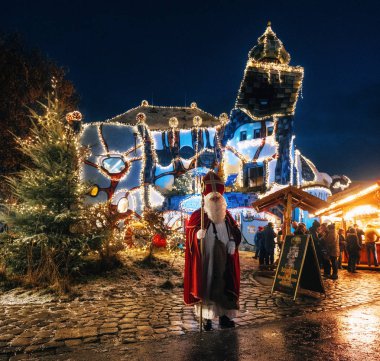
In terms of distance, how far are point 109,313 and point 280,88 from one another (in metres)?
25.0

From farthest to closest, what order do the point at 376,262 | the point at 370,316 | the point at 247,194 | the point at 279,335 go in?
the point at 247,194 → the point at 376,262 → the point at 370,316 → the point at 279,335

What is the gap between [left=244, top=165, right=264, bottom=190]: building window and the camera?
86.5 feet

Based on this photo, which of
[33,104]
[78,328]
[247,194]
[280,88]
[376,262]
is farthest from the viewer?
[280,88]

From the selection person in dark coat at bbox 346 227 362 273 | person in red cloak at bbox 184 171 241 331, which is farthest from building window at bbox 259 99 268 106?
person in red cloak at bbox 184 171 241 331

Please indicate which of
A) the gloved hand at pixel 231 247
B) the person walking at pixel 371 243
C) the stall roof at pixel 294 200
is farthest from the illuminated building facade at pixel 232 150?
the gloved hand at pixel 231 247

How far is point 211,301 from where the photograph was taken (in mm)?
5336

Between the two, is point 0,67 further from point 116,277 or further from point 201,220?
point 201,220

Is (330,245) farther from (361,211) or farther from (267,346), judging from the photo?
(361,211)

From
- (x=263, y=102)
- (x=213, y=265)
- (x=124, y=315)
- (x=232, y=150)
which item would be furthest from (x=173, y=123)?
(x=213, y=265)

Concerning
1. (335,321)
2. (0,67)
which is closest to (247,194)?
(0,67)

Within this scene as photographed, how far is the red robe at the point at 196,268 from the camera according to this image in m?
5.33

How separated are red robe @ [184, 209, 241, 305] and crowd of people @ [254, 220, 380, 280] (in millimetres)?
4822

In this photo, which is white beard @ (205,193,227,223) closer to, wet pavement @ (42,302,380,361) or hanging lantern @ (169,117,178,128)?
wet pavement @ (42,302,380,361)

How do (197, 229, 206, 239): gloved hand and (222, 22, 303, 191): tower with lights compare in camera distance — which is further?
(222, 22, 303, 191): tower with lights
